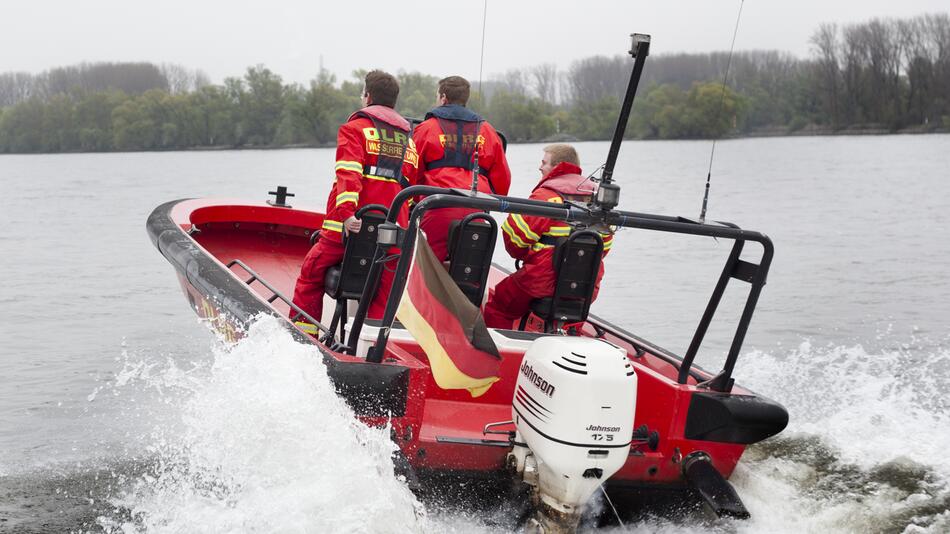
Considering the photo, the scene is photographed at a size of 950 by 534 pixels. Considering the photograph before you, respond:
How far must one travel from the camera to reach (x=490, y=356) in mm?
3158

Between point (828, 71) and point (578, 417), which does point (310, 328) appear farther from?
point (828, 71)


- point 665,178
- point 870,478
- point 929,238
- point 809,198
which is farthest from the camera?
point 665,178

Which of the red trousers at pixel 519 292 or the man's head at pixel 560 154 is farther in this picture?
the man's head at pixel 560 154

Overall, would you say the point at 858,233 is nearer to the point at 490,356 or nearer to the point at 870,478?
the point at 870,478

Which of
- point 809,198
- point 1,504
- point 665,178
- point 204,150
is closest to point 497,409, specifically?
point 1,504

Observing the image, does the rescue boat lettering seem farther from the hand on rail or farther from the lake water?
the hand on rail

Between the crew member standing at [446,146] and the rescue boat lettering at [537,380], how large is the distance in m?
1.33

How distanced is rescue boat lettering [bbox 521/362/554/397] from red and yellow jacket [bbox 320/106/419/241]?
1.34m

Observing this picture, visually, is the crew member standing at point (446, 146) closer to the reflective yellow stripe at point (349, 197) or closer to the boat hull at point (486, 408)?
the reflective yellow stripe at point (349, 197)

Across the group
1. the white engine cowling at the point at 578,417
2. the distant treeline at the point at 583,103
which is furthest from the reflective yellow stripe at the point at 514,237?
the distant treeline at the point at 583,103

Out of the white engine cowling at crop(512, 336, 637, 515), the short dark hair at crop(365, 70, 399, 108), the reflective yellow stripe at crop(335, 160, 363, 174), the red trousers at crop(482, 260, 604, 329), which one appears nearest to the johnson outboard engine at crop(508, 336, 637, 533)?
the white engine cowling at crop(512, 336, 637, 515)

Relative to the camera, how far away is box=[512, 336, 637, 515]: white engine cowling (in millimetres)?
3018

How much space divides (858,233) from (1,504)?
549 inches

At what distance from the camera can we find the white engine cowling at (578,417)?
3.02 metres
